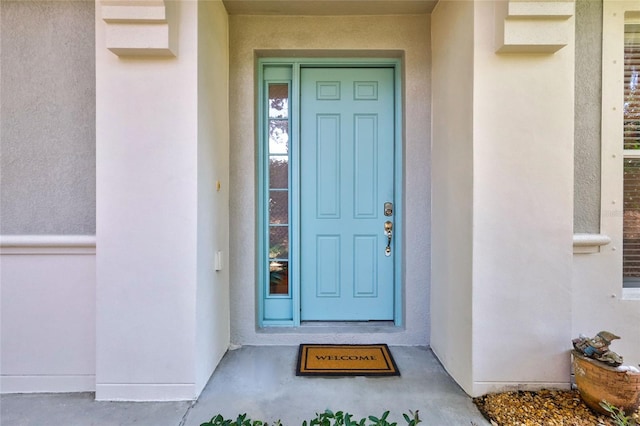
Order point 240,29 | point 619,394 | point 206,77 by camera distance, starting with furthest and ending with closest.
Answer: point 240,29, point 206,77, point 619,394

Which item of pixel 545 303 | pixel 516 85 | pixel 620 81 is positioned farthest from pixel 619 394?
pixel 620 81

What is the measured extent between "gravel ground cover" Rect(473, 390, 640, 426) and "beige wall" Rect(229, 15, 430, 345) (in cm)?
78

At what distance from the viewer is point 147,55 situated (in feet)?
6.44

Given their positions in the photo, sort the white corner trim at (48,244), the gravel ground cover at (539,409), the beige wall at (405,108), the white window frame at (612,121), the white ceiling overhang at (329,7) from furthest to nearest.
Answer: the beige wall at (405,108) < the white ceiling overhang at (329,7) < the white window frame at (612,121) < the white corner trim at (48,244) < the gravel ground cover at (539,409)

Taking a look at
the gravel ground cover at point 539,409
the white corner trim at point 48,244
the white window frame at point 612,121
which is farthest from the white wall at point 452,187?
the white corner trim at point 48,244

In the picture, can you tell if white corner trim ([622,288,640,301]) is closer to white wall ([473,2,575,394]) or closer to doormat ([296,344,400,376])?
white wall ([473,2,575,394])

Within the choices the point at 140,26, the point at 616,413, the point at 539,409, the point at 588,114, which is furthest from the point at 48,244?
the point at 588,114

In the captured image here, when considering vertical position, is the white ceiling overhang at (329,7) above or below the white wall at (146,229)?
above

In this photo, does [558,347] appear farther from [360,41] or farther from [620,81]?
[360,41]

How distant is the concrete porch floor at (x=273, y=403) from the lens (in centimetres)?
184

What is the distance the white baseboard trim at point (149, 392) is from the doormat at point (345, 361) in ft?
2.37

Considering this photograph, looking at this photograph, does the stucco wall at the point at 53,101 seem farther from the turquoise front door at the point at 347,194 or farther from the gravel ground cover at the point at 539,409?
the gravel ground cover at the point at 539,409

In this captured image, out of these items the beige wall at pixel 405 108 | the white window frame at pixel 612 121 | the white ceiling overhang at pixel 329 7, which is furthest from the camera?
the beige wall at pixel 405 108

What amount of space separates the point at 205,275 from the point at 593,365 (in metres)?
2.31
